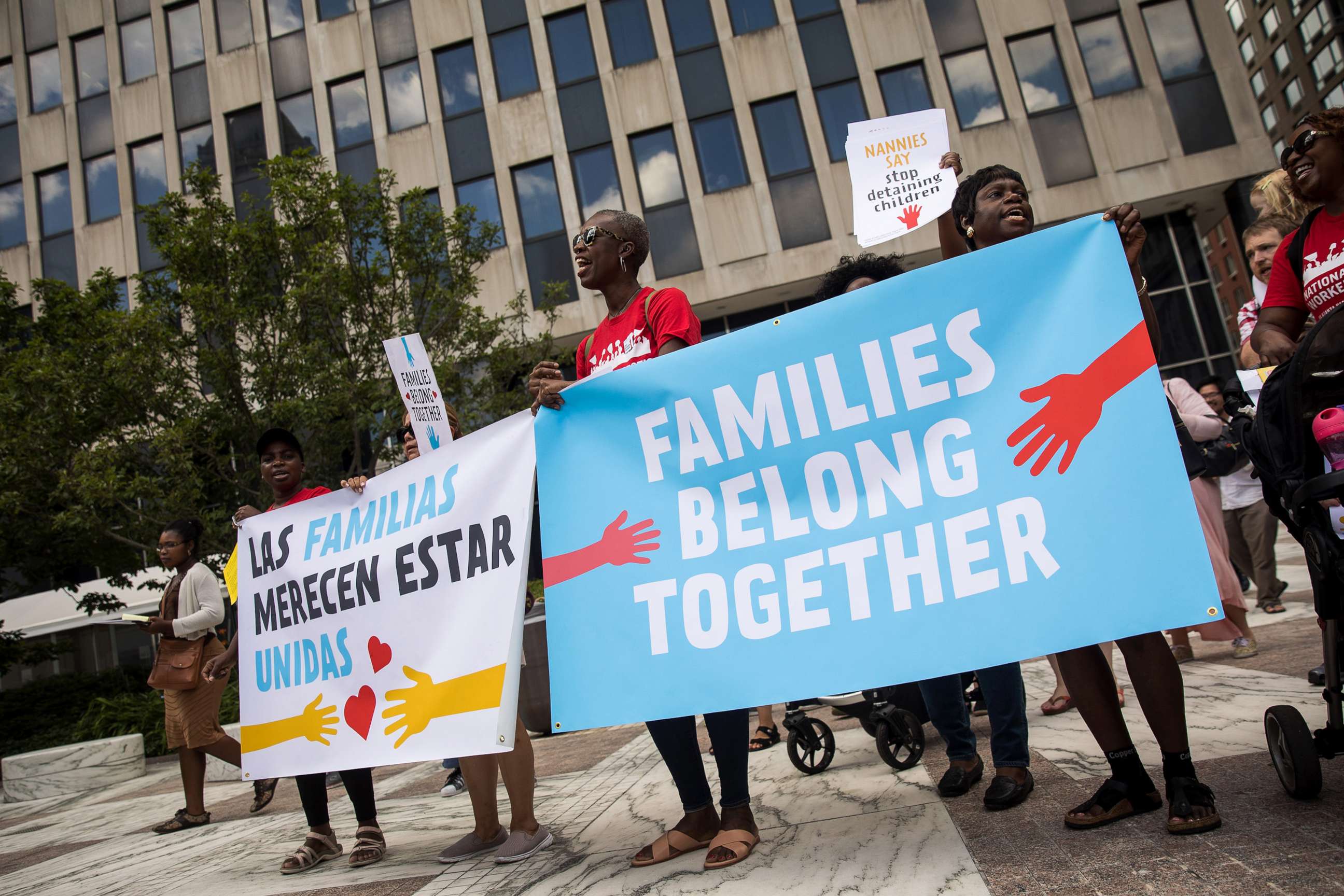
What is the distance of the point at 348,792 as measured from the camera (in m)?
3.67

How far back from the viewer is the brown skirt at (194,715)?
550cm

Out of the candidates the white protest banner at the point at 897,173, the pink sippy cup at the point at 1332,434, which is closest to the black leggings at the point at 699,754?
the pink sippy cup at the point at 1332,434

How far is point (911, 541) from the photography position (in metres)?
2.47

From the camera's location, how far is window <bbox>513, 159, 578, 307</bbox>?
18.1 meters

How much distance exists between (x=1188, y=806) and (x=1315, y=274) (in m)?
1.49

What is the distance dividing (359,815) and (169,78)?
73.7ft

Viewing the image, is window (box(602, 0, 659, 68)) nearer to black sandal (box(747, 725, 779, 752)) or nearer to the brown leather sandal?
black sandal (box(747, 725, 779, 752))

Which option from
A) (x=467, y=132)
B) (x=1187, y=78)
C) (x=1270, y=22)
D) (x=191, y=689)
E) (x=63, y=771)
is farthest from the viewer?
(x=1270, y=22)

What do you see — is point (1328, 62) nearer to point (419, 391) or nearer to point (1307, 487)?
point (1307, 487)

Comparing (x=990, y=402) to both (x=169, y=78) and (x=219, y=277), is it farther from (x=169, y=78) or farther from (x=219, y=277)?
(x=169, y=78)

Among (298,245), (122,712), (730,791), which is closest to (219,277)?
(298,245)

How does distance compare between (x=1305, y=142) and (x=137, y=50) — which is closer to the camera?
(x=1305, y=142)

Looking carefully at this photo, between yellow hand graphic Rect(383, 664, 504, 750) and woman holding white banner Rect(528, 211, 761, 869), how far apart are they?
441 millimetres

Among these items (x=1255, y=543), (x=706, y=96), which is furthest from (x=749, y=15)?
(x=1255, y=543)
